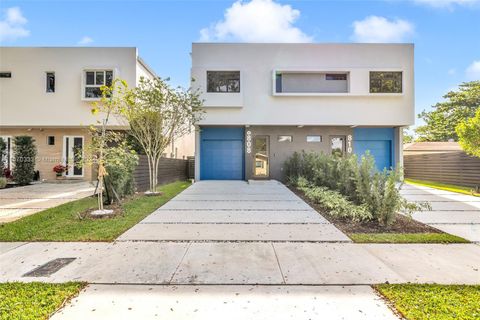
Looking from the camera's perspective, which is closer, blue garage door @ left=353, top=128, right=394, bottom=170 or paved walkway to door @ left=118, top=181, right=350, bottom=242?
paved walkway to door @ left=118, top=181, right=350, bottom=242

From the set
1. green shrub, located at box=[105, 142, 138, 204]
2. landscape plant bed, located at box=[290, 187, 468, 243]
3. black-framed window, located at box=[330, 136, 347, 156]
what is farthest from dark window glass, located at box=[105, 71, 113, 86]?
landscape plant bed, located at box=[290, 187, 468, 243]

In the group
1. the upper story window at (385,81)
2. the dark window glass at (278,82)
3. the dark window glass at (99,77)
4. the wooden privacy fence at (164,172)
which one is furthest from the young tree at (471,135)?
the dark window glass at (99,77)

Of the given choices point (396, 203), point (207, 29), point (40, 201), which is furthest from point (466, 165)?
point (40, 201)

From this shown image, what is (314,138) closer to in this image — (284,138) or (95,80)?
(284,138)

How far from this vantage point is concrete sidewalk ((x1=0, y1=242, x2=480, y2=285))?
9.97 ft

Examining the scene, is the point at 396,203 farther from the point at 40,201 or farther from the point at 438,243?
the point at 40,201

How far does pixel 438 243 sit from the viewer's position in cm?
429

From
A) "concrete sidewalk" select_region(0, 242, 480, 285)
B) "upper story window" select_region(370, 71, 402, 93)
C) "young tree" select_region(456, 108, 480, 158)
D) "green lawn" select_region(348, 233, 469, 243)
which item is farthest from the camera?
"upper story window" select_region(370, 71, 402, 93)

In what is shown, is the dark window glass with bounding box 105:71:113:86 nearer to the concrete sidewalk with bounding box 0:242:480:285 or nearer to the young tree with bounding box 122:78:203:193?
the young tree with bounding box 122:78:203:193

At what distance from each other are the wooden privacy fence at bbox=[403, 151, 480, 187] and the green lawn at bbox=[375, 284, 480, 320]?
11371 mm

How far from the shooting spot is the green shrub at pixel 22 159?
40.4 feet

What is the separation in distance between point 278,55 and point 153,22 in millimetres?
6649

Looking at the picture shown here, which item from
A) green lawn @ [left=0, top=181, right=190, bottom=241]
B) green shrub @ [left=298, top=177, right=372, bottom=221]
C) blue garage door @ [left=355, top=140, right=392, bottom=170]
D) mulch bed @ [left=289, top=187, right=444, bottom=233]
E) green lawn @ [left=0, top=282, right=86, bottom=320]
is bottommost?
green lawn @ [left=0, top=282, right=86, bottom=320]

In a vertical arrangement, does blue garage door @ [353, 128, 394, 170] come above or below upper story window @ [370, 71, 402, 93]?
below
